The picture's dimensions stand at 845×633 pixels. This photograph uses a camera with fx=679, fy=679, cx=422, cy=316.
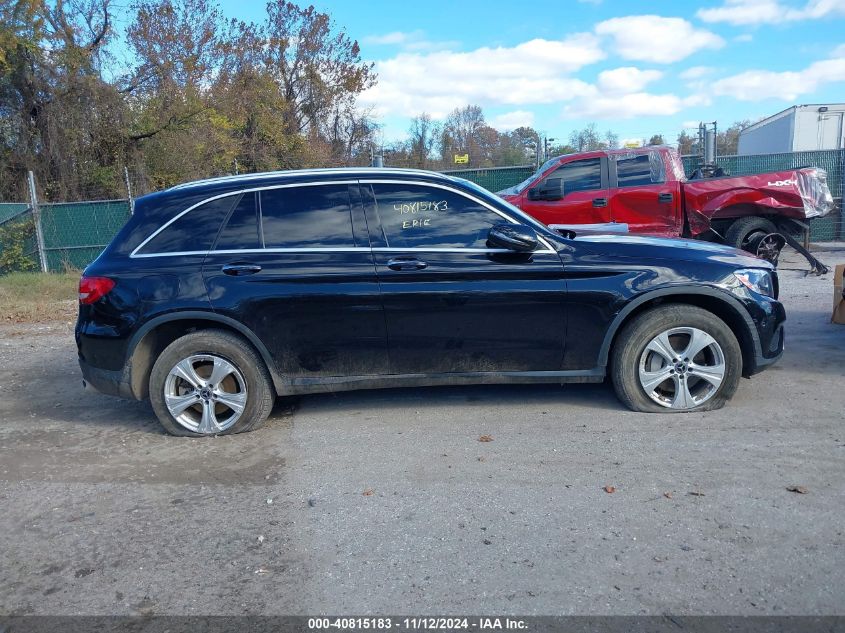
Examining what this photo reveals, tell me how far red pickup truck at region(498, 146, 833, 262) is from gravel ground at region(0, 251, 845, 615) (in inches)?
201

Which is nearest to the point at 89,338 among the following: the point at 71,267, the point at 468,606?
the point at 468,606

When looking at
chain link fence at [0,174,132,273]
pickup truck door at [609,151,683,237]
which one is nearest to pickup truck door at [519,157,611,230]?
pickup truck door at [609,151,683,237]

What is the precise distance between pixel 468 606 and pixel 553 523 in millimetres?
810

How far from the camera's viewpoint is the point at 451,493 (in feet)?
12.7

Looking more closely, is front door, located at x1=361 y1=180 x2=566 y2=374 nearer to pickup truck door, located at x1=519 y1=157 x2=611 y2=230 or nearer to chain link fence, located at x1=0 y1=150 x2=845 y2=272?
pickup truck door, located at x1=519 y1=157 x2=611 y2=230

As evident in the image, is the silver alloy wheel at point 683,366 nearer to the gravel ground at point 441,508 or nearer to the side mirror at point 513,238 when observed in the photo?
the gravel ground at point 441,508

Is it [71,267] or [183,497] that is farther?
[71,267]

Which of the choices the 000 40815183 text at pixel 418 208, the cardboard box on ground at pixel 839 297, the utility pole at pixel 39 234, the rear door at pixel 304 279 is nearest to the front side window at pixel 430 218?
the 000 40815183 text at pixel 418 208

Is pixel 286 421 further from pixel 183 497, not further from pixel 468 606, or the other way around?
pixel 468 606

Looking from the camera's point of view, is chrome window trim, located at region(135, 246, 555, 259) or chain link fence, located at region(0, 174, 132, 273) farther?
chain link fence, located at region(0, 174, 132, 273)

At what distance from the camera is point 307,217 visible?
16.1 feet

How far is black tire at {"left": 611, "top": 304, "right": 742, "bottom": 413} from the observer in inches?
187

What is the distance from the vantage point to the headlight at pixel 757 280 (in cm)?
483

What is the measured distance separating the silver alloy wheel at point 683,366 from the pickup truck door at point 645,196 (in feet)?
19.0
